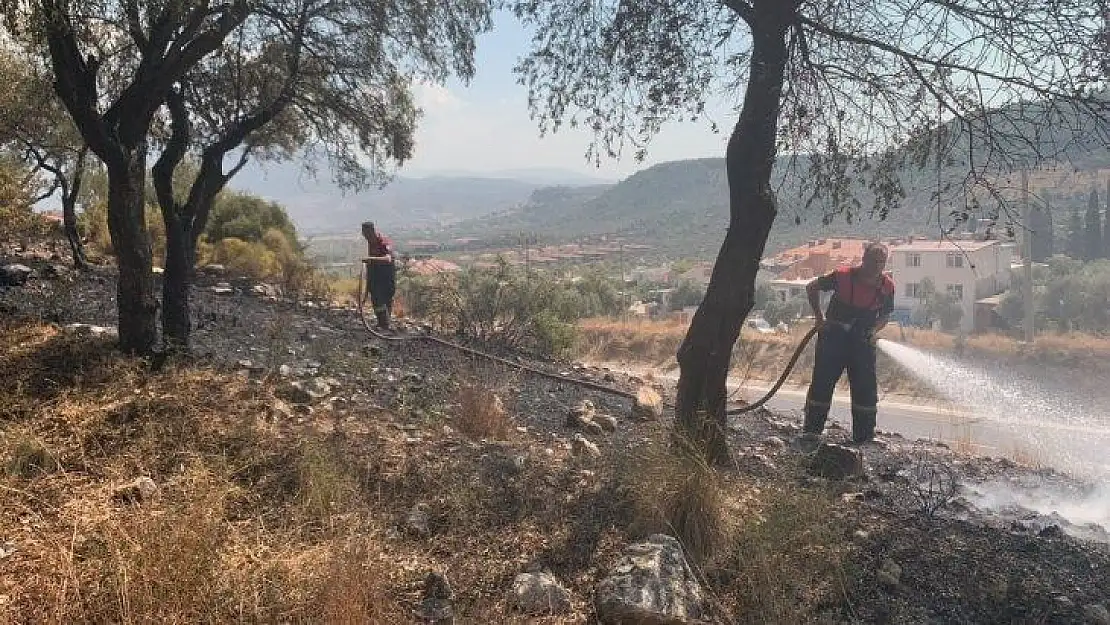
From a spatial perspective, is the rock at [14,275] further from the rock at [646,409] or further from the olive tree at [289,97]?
the rock at [646,409]

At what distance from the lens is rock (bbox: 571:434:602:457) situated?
16.3 ft

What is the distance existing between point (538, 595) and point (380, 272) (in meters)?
7.70

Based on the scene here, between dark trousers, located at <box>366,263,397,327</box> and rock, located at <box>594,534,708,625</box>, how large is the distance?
25.1 ft

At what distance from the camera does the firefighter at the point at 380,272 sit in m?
10.1

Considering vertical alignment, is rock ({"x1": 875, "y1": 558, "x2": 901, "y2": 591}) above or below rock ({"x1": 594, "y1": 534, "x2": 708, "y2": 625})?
below

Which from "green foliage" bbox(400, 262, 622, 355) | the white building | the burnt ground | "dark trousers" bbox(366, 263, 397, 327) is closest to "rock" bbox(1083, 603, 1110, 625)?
the burnt ground

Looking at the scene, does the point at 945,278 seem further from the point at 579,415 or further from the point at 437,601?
the point at 437,601

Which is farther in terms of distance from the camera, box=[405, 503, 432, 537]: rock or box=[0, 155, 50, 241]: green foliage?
box=[0, 155, 50, 241]: green foliage

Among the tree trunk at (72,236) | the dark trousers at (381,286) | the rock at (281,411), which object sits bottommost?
the rock at (281,411)

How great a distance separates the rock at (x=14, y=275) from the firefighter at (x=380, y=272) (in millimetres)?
4192

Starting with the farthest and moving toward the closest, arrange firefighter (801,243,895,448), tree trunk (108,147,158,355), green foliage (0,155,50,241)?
green foliage (0,155,50,241) → firefighter (801,243,895,448) → tree trunk (108,147,158,355)

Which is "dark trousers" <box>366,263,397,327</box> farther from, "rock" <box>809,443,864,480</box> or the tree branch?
"rock" <box>809,443,864,480</box>

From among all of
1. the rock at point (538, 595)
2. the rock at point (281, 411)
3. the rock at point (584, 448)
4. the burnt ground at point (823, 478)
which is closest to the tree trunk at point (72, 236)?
the burnt ground at point (823, 478)

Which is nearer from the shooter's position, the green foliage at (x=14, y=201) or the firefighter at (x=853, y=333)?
the firefighter at (x=853, y=333)
